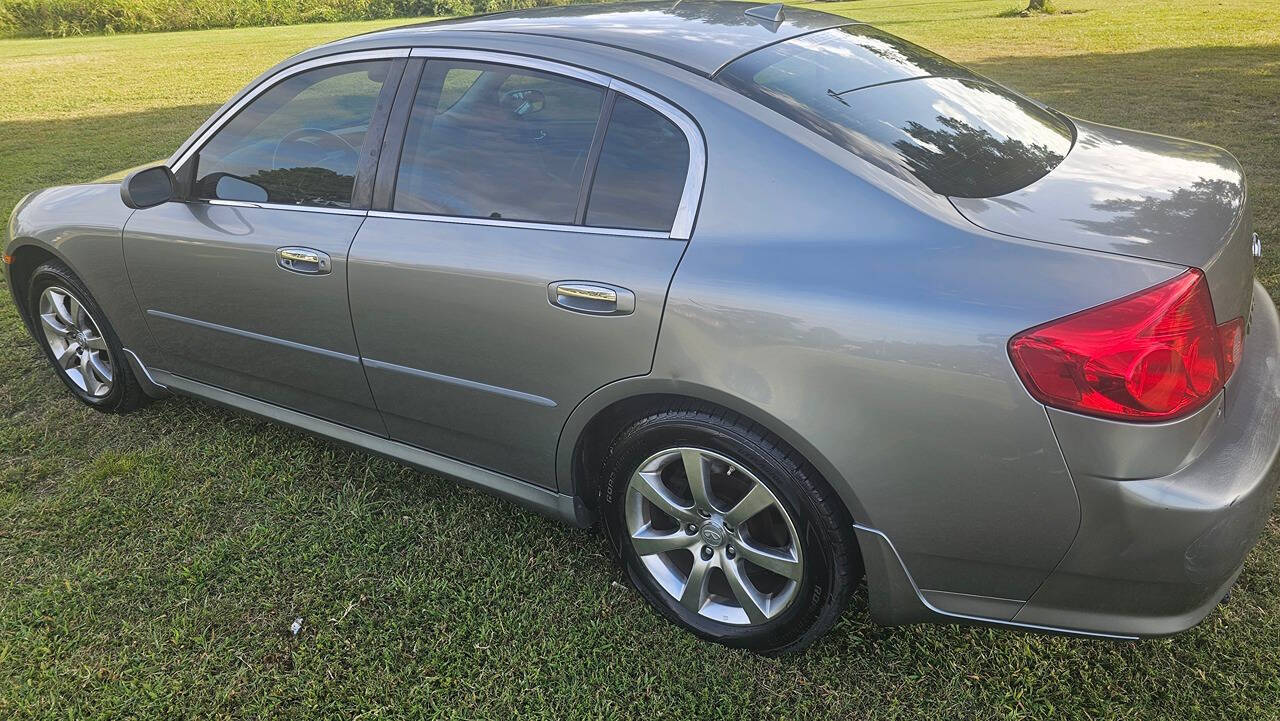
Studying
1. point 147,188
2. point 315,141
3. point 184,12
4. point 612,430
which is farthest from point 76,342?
point 184,12

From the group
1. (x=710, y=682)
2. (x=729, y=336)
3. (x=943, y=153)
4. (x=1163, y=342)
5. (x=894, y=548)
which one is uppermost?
(x=943, y=153)

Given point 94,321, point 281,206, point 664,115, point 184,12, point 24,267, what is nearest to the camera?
point 664,115

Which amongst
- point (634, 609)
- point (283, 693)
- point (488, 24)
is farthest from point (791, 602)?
point (488, 24)

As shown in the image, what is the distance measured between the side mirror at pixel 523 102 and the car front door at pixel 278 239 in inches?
16.4

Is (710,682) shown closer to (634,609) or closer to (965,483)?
(634,609)

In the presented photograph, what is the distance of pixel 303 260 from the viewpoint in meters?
2.72

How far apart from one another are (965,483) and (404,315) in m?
1.60

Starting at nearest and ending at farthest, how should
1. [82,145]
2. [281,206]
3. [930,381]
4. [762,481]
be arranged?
[930,381] < [762,481] < [281,206] < [82,145]

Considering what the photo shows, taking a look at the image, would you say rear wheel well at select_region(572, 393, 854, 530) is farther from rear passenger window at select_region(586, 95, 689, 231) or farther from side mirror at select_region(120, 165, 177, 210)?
side mirror at select_region(120, 165, 177, 210)

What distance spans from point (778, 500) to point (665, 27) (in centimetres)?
144

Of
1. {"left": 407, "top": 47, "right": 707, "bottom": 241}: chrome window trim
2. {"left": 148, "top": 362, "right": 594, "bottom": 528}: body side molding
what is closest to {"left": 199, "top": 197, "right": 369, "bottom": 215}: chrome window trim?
{"left": 407, "top": 47, "right": 707, "bottom": 241}: chrome window trim

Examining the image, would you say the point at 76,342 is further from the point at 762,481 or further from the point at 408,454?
the point at 762,481

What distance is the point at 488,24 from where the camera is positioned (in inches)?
110

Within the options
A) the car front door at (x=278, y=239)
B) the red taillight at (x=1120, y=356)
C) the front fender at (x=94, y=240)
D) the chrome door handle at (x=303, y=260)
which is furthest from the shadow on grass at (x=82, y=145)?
the red taillight at (x=1120, y=356)
